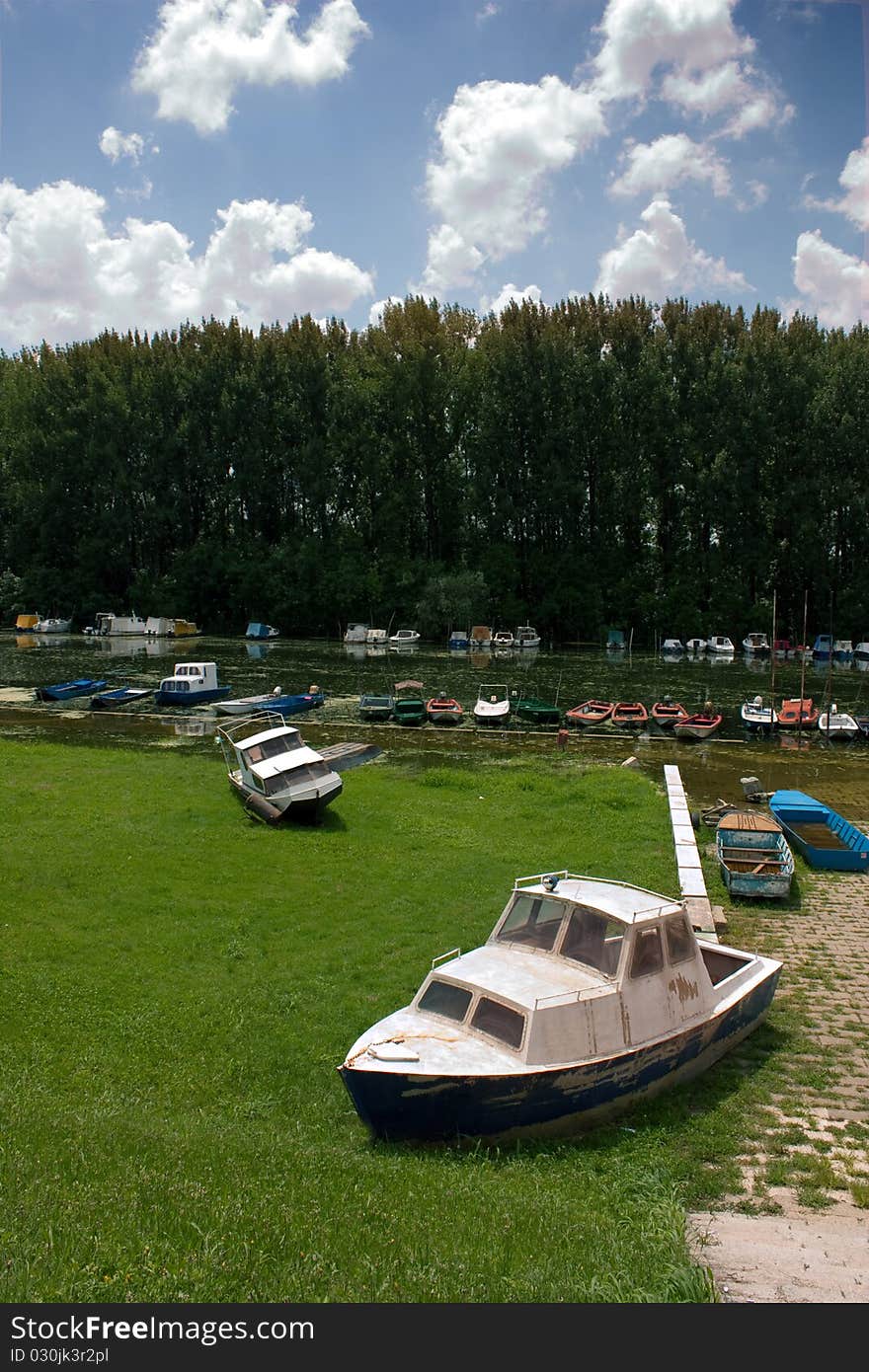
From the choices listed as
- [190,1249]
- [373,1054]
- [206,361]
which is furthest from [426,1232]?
[206,361]

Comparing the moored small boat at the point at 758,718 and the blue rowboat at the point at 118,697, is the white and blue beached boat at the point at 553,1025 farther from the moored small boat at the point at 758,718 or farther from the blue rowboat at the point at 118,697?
the blue rowboat at the point at 118,697

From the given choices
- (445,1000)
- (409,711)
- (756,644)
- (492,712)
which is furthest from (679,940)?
(756,644)

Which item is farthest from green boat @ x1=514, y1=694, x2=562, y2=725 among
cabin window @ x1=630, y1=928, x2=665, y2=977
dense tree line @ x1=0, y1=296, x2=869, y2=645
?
dense tree line @ x1=0, y1=296, x2=869, y2=645

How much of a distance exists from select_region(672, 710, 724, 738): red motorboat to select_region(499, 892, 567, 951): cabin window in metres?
28.8

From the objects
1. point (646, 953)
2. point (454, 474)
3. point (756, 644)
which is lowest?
point (646, 953)

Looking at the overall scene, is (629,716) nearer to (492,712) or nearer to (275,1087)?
(492,712)

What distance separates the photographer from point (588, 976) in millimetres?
11156

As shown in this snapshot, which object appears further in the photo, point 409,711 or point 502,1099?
point 409,711

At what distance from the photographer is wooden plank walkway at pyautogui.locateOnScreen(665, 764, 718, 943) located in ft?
56.1

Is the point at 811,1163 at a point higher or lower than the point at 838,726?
lower

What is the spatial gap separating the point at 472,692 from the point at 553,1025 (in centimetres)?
4216

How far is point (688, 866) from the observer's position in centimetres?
2041

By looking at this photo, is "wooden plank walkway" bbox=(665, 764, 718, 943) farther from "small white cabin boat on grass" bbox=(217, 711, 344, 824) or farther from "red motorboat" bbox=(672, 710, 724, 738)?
"red motorboat" bbox=(672, 710, 724, 738)

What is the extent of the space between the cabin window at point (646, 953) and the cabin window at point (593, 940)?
203mm
